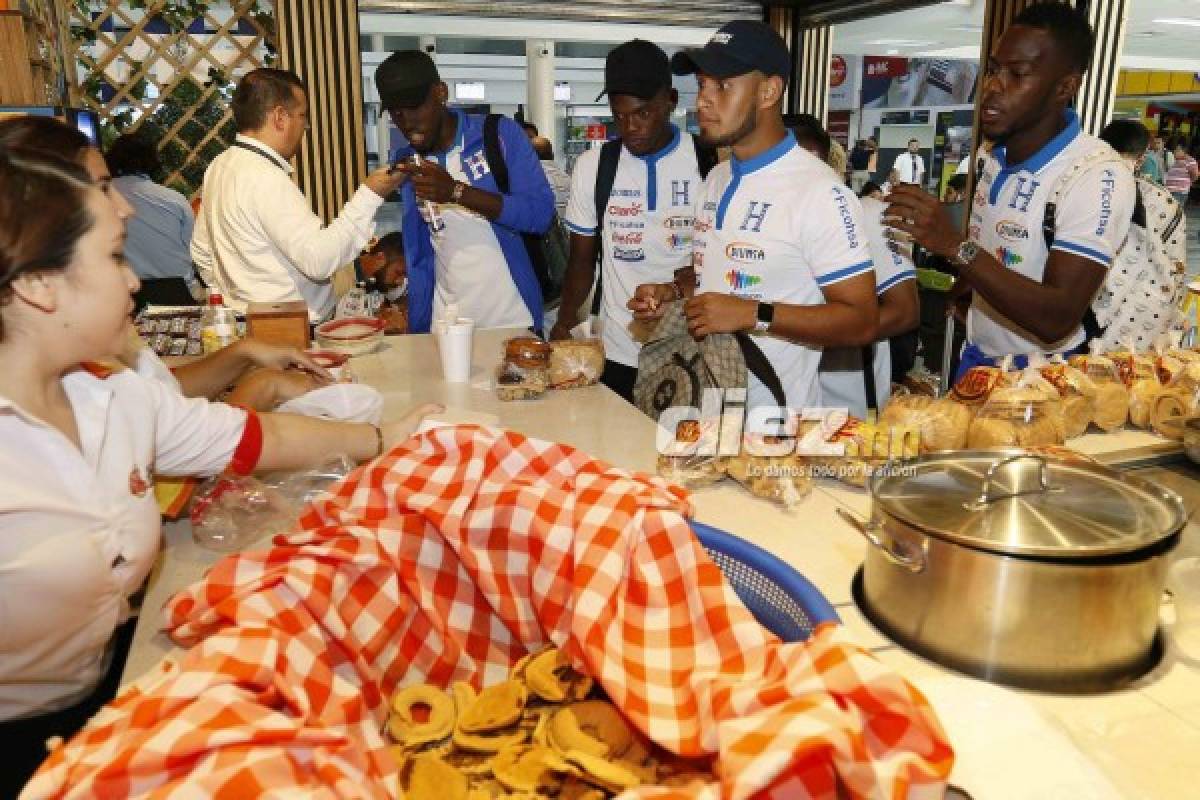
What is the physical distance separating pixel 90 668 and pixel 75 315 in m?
0.44

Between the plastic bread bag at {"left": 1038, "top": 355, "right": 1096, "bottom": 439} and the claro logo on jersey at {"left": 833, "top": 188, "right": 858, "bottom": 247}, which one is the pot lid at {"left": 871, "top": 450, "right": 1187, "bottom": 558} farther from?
the claro logo on jersey at {"left": 833, "top": 188, "right": 858, "bottom": 247}

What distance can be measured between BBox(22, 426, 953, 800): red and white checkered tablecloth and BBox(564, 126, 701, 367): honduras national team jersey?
1502 mm

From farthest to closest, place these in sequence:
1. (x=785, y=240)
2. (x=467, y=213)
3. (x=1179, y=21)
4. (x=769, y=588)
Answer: (x=1179, y=21) → (x=467, y=213) → (x=785, y=240) → (x=769, y=588)

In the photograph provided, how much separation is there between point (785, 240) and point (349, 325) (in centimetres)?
136

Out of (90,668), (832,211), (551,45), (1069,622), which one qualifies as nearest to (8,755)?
(90,668)

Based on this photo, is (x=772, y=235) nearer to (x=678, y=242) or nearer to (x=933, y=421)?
(x=933, y=421)

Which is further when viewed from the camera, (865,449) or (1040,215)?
(1040,215)

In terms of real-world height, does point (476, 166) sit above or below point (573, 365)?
above

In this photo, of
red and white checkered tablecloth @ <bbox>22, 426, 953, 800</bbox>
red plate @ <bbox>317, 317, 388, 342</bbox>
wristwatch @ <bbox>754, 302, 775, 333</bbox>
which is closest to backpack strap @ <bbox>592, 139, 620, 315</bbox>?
red plate @ <bbox>317, 317, 388, 342</bbox>

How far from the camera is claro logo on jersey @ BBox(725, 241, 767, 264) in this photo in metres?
1.74

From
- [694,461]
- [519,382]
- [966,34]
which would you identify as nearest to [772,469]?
[694,461]

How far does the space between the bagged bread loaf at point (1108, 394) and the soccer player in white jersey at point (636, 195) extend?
113 cm

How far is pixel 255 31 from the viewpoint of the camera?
538 cm

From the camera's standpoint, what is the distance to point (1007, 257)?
6.60ft
